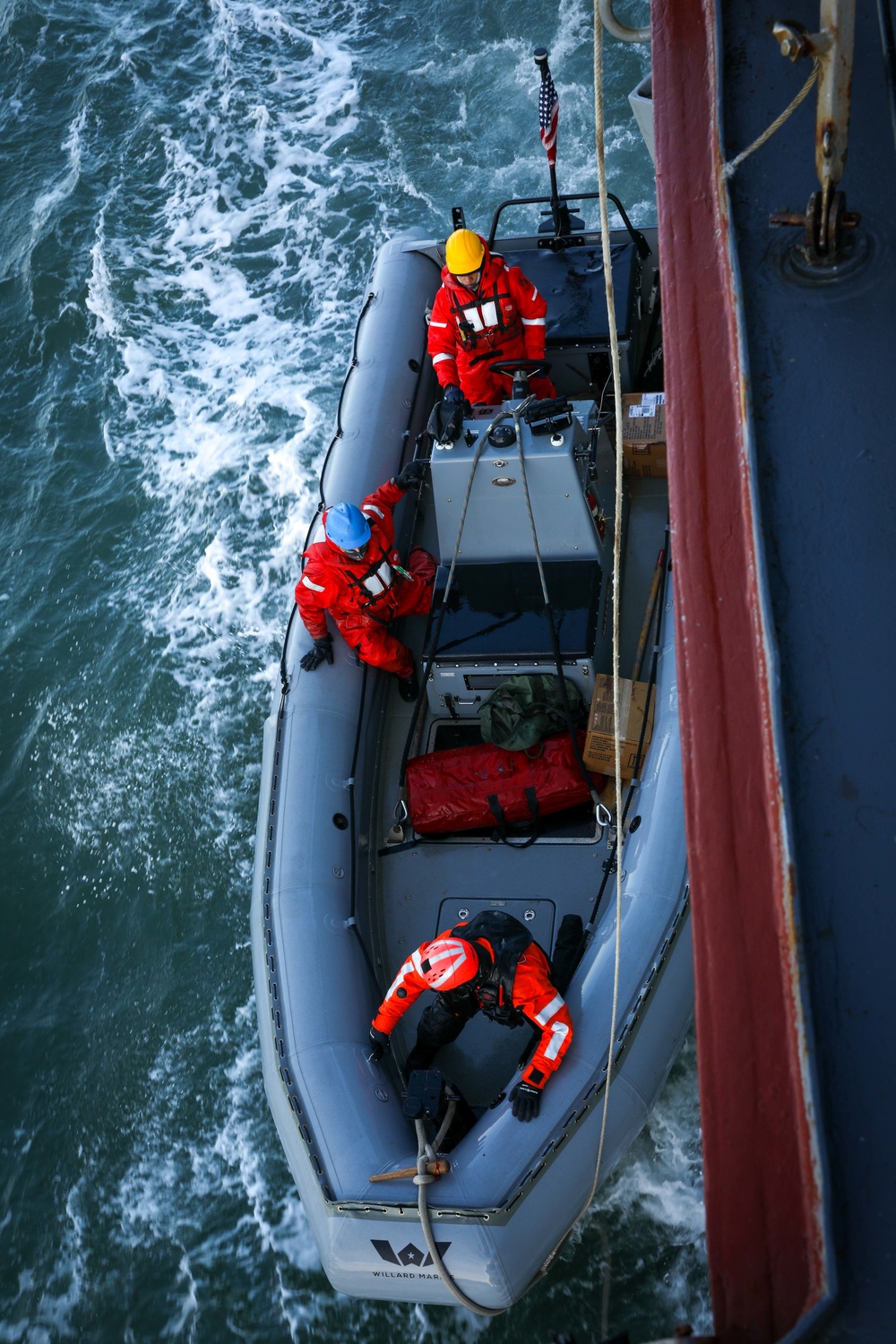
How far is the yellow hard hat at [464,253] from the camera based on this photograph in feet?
14.8

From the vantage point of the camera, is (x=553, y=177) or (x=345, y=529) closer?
(x=345, y=529)

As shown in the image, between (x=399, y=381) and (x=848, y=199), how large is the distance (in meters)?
3.41

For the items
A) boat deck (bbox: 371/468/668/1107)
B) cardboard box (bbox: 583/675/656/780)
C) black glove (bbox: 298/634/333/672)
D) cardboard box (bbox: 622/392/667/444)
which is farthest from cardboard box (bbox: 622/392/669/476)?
black glove (bbox: 298/634/333/672)

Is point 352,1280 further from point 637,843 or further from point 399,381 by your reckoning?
point 399,381

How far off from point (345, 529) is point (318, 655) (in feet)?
1.78

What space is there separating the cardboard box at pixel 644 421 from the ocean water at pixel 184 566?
2.57 m

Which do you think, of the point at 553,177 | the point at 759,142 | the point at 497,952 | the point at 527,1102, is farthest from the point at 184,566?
the point at 759,142

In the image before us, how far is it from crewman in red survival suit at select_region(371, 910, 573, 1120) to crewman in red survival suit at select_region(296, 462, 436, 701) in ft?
4.26

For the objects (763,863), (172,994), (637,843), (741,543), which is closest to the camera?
(763,863)

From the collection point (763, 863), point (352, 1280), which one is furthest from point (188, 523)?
point (763, 863)

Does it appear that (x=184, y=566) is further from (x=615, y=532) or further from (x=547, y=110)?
(x=615, y=532)

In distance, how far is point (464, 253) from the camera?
452 cm

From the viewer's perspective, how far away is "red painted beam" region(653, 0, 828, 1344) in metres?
1.43

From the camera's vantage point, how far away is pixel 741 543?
179 centimetres
